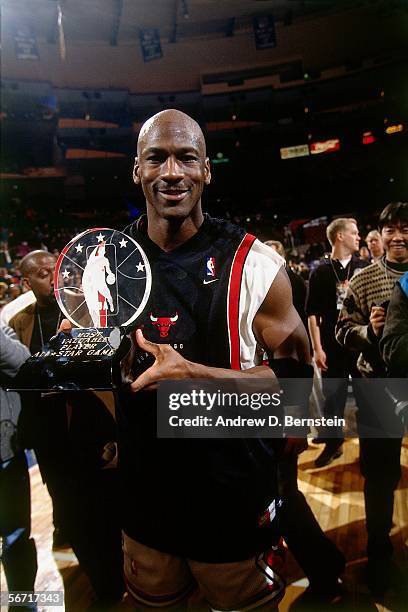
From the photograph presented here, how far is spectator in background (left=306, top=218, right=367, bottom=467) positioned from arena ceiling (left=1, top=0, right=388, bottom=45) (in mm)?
1243

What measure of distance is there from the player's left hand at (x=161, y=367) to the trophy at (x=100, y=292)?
0.07m

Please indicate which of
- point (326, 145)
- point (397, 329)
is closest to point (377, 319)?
point (397, 329)

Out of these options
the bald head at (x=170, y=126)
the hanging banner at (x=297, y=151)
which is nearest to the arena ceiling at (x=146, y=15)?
the bald head at (x=170, y=126)

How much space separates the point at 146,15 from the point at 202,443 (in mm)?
2057

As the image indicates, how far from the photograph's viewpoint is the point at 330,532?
204cm

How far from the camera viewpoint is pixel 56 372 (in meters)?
0.85

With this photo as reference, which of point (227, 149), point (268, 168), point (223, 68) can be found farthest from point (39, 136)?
point (223, 68)

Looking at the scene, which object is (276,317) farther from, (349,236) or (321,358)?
(321,358)

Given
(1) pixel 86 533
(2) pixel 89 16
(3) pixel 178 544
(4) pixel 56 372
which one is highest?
(2) pixel 89 16

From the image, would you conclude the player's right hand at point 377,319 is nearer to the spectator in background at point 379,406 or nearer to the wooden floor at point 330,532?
the spectator in background at point 379,406

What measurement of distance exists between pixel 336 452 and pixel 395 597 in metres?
1.19

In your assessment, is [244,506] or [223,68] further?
[223,68]

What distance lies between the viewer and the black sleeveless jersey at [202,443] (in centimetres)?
99

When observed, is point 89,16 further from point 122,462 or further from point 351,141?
point 351,141
